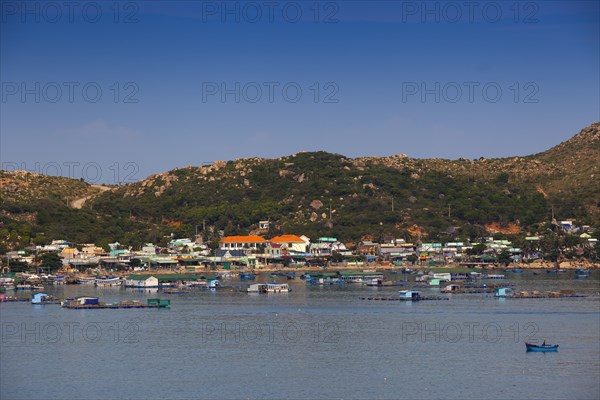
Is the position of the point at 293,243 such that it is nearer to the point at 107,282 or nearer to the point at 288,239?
the point at 288,239

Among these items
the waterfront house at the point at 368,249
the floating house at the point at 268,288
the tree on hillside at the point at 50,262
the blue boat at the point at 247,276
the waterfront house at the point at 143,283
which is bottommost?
the floating house at the point at 268,288

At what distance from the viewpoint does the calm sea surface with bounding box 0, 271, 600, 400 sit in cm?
4547

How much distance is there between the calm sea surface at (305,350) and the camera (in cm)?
4547

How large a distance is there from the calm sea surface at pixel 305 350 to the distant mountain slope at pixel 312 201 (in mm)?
74101

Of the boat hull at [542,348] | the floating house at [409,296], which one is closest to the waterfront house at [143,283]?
the floating house at [409,296]

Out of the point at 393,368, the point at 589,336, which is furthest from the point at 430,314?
the point at 393,368

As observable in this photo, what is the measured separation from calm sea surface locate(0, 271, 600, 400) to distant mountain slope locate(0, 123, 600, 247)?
74.1m

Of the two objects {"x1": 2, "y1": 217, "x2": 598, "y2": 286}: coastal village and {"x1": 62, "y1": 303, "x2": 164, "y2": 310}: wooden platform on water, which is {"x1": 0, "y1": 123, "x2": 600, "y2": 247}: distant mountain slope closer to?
{"x1": 2, "y1": 217, "x2": 598, "y2": 286}: coastal village

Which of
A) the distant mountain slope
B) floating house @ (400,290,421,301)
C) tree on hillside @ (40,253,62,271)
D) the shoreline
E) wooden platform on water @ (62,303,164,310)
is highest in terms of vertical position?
the distant mountain slope

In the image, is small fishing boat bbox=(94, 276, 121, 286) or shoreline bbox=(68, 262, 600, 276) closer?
small fishing boat bbox=(94, 276, 121, 286)

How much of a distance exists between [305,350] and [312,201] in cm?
11956

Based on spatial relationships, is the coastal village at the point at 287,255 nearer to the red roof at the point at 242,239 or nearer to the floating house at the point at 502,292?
the red roof at the point at 242,239

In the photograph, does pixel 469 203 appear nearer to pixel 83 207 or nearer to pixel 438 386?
pixel 83 207

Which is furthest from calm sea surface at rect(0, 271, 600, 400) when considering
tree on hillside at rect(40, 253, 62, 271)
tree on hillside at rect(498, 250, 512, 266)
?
tree on hillside at rect(498, 250, 512, 266)
